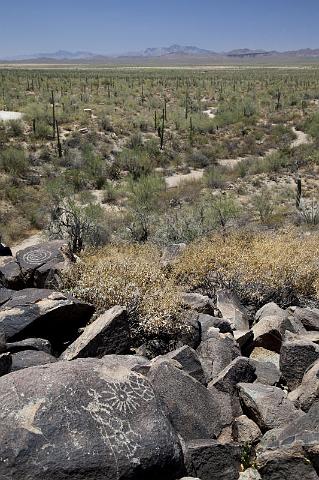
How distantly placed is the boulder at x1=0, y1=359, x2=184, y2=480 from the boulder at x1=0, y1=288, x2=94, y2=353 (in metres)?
2.12

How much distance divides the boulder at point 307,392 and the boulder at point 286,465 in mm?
1151

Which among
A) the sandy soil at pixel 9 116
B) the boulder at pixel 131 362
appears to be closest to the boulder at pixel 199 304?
the boulder at pixel 131 362

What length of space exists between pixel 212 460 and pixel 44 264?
546 centimetres

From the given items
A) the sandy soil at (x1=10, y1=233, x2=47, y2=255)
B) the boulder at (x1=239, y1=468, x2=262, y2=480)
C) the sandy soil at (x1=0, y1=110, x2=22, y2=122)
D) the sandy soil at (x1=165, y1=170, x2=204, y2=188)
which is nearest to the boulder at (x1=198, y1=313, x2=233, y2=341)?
the boulder at (x1=239, y1=468, x2=262, y2=480)

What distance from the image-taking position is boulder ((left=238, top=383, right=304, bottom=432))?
17.4 feet

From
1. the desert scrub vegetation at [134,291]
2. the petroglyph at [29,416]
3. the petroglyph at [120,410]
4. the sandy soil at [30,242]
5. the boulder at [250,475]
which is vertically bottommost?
the sandy soil at [30,242]

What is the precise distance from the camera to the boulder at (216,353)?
645cm

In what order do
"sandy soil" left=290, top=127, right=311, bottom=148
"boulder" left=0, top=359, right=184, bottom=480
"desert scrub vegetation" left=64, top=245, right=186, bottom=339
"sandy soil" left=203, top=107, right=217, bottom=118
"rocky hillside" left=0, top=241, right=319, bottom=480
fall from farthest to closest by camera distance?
1. "sandy soil" left=203, top=107, right=217, bottom=118
2. "sandy soil" left=290, top=127, right=311, bottom=148
3. "desert scrub vegetation" left=64, top=245, right=186, bottom=339
4. "rocky hillside" left=0, top=241, right=319, bottom=480
5. "boulder" left=0, top=359, right=184, bottom=480

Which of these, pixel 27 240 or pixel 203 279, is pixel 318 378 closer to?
pixel 203 279

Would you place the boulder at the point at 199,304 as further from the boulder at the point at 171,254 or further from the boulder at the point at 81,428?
the boulder at the point at 81,428

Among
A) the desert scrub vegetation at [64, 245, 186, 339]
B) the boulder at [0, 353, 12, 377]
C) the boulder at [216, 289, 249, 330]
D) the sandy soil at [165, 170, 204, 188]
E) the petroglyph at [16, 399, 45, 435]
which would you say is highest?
the petroglyph at [16, 399, 45, 435]

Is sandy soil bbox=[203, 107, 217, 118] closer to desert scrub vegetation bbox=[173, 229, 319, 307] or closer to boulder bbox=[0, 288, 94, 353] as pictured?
desert scrub vegetation bbox=[173, 229, 319, 307]

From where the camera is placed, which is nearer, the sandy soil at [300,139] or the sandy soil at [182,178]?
the sandy soil at [182,178]

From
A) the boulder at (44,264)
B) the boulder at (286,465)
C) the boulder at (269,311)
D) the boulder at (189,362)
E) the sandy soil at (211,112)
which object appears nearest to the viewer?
the boulder at (286,465)
